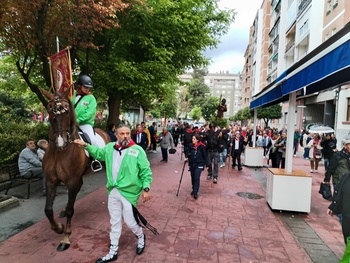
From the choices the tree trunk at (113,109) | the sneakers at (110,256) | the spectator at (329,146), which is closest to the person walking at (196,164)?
the sneakers at (110,256)

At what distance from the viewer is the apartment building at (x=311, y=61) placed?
454 cm

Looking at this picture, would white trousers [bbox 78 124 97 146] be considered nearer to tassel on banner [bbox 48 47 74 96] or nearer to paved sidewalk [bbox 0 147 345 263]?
tassel on banner [bbox 48 47 74 96]

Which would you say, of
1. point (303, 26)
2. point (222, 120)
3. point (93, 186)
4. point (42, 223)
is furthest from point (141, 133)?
point (303, 26)

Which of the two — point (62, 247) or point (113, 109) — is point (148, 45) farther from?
point (62, 247)

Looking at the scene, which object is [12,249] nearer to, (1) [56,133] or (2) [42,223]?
(2) [42,223]

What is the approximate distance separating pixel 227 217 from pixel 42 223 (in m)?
3.75

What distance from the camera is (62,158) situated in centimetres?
460

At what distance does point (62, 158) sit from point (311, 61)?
14.1 feet

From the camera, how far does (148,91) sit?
12.6 m

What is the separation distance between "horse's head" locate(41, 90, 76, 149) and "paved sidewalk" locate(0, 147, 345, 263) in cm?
169

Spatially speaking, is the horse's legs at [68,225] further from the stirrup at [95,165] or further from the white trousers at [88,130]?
the white trousers at [88,130]

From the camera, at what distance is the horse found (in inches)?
163

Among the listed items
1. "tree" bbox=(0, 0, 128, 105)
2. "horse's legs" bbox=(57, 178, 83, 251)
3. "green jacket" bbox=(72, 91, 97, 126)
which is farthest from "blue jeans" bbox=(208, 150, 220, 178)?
"horse's legs" bbox=(57, 178, 83, 251)

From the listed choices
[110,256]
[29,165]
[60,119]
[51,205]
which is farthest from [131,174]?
[29,165]
